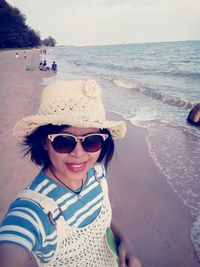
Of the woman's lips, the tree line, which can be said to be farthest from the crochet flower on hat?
the tree line

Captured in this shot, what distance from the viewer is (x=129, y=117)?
32.3 feet

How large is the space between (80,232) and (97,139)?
60cm

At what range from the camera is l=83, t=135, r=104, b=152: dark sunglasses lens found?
1.76 metres

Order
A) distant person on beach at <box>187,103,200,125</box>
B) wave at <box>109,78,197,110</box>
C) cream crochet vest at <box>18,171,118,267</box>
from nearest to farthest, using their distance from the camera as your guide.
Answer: cream crochet vest at <box>18,171,118,267</box> < distant person on beach at <box>187,103,200,125</box> < wave at <box>109,78,197,110</box>

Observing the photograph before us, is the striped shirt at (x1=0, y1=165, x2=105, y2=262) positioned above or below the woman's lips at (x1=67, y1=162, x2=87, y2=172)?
below

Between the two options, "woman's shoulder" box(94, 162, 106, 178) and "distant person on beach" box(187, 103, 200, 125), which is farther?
"distant person on beach" box(187, 103, 200, 125)

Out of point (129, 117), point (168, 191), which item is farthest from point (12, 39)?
point (168, 191)

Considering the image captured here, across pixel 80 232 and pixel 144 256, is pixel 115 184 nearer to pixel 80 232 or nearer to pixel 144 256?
pixel 144 256

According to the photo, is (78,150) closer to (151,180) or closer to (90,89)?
(90,89)

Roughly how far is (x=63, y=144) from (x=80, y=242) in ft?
2.00

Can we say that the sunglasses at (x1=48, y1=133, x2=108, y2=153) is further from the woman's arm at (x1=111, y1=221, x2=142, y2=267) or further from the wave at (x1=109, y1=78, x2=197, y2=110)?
the wave at (x1=109, y1=78, x2=197, y2=110)

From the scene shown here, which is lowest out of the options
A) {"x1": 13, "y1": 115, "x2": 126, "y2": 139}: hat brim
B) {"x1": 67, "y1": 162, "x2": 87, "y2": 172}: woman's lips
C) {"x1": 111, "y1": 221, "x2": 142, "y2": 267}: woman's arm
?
{"x1": 111, "y1": 221, "x2": 142, "y2": 267}: woman's arm

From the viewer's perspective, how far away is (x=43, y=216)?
1417mm

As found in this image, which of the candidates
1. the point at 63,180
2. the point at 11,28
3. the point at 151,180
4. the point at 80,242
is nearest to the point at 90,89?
the point at 63,180
